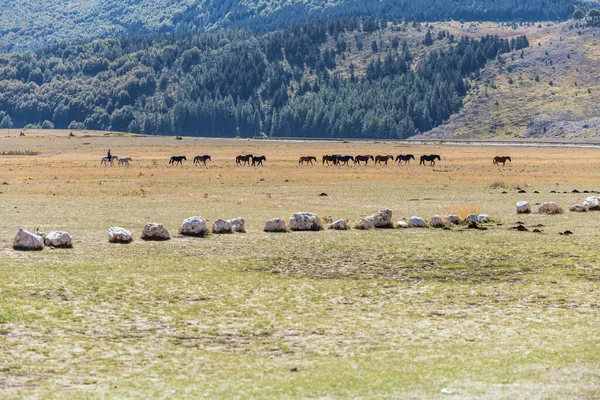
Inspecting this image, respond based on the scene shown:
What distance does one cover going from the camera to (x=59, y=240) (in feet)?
96.1

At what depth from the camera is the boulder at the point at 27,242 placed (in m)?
28.3

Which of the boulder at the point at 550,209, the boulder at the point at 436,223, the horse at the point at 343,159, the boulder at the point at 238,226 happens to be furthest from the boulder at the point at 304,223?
the horse at the point at 343,159

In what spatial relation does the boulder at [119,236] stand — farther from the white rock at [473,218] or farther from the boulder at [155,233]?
the white rock at [473,218]

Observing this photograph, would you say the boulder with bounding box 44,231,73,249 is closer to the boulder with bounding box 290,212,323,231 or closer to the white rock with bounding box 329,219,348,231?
the boulder with bounding box 290,212,323,231

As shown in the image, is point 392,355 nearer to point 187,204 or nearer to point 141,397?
point 141,397

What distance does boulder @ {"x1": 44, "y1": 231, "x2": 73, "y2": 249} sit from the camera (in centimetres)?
2923

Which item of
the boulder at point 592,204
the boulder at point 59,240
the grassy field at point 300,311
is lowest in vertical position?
the grassy field at point 300,311

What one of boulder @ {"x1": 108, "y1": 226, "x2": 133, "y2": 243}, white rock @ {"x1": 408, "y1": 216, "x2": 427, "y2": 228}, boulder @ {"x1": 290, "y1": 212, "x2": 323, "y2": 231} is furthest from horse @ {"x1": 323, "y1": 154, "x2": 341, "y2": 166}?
boulder @ {"x1": 108, "y1": 226, "x2": 133, "y2": 243}

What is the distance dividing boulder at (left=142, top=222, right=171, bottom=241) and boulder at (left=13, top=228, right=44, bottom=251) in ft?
12.7

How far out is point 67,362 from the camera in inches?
658

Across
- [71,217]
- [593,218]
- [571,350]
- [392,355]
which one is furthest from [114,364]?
[593,218]

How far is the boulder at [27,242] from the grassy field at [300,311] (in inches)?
12.4

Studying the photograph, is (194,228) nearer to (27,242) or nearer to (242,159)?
(27,242)

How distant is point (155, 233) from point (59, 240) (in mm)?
3453
